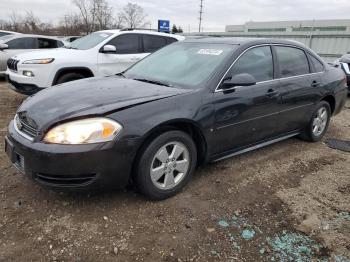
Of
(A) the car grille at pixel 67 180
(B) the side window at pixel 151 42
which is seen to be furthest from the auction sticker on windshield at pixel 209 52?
(B) the side window at pixel 151 42

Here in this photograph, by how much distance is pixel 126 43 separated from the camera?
750 cm

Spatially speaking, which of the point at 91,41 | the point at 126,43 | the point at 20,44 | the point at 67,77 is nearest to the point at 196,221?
the point at 67,77

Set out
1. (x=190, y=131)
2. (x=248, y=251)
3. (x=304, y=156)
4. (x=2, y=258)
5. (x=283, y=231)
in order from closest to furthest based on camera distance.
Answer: (x=2, y=258)
(x=248, y=251)
(x=283, y=231)
(x=190, y=131)
(x=304, y=156)

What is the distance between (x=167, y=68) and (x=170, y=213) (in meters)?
1.77

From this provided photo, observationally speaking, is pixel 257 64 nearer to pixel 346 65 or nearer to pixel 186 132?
pixel 186 132

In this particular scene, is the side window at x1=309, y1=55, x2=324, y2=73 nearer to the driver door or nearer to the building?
the driver door

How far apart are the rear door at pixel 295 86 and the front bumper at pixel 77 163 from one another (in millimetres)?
2382

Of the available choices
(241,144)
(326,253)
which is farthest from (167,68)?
(326,253)

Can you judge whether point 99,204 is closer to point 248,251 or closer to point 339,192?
point 248,251

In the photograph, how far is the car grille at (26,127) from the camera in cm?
282

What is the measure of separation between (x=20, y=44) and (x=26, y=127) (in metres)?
8.47

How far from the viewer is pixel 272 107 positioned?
406cm

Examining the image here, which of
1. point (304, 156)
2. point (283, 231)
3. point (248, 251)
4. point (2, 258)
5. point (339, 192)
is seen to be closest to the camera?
point (2, 258)

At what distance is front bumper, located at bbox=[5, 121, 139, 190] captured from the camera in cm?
262
